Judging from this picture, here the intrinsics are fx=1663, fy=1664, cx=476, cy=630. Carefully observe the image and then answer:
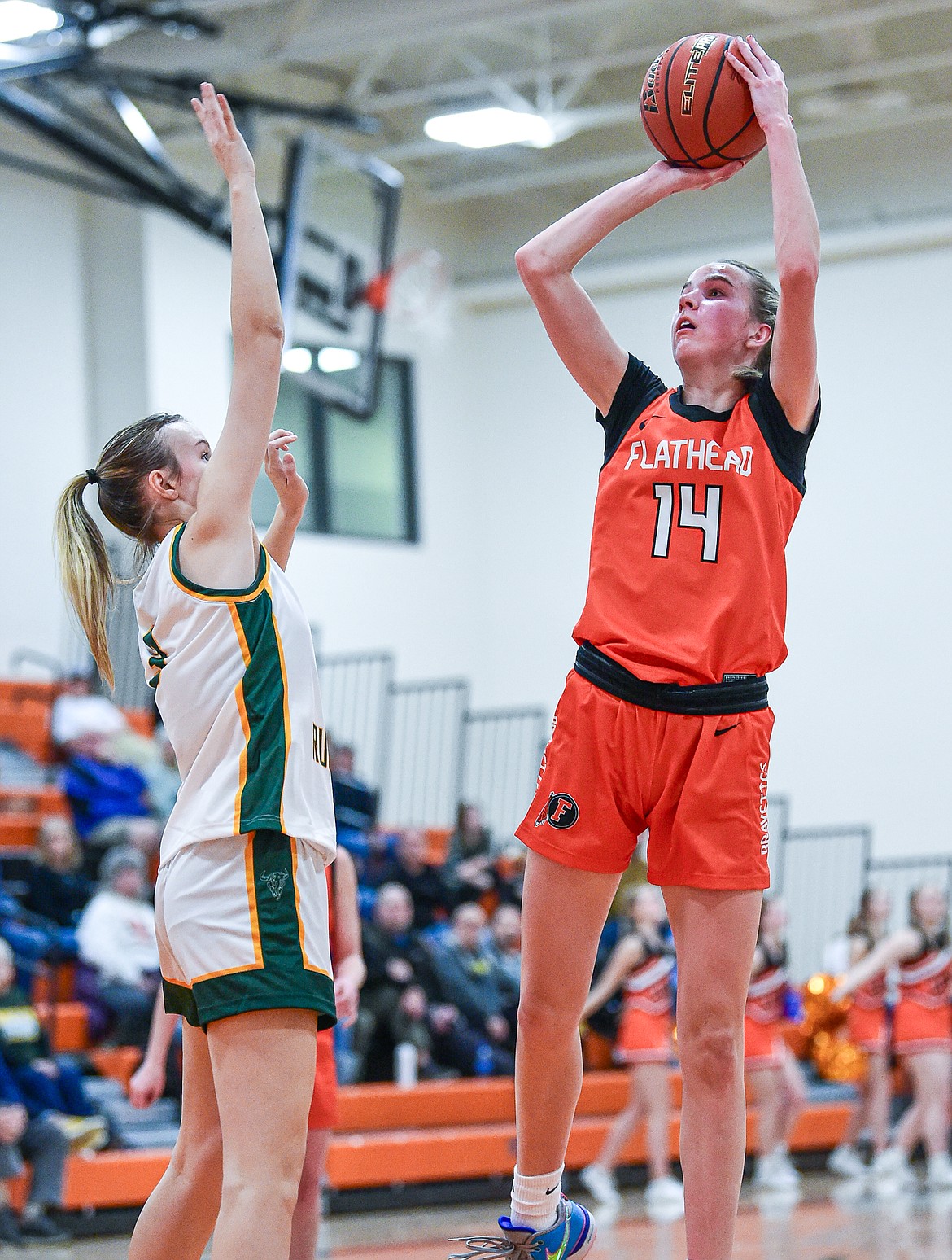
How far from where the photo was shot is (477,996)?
9664mm

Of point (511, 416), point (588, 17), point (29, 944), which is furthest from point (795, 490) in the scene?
point (511, 416)

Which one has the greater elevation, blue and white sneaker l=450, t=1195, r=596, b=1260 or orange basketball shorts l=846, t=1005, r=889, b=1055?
blue and white sneaker l=450, t=1195, r=596, b=1260

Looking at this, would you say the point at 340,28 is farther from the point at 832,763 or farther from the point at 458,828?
the point at 832,763

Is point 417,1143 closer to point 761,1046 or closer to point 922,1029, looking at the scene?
point 761,1046

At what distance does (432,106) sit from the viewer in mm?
13984

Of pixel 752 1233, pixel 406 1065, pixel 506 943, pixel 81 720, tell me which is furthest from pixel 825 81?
pixel 752 1233

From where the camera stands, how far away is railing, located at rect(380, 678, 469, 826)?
14.5 metres

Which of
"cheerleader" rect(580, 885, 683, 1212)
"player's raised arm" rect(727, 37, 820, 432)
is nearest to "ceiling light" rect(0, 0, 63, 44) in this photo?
"cheerleader" rect(580, 885, 683, 1212)

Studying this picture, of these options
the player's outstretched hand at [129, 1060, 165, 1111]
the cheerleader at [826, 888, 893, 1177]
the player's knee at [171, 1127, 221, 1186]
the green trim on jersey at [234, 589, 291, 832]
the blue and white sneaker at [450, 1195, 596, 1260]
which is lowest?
the cheerleader at [826, 888, 893, 1177]

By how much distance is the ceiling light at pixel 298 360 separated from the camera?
981 centimetres

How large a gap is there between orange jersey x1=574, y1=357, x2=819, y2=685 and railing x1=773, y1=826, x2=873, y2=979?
10705 mm

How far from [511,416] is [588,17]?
13.0 feet

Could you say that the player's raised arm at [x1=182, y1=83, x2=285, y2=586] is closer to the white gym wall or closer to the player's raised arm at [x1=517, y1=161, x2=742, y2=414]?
the player's raised arm at [x1=517, y1=161, x2=742, y2=414]

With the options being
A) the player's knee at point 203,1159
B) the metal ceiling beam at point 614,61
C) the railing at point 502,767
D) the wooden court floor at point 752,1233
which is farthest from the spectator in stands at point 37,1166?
the metal ceiling beam at point 614,61
